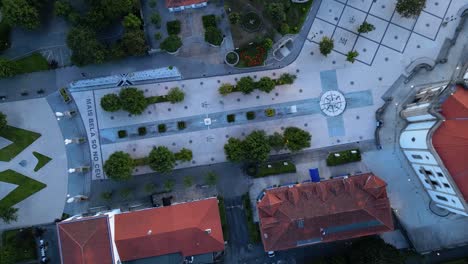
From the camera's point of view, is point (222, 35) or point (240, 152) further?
point (222, 35)

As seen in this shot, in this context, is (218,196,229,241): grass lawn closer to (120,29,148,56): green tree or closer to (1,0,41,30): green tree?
(120,29,148,56): green tree

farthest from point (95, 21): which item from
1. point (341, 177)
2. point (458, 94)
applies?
point (458, 94)

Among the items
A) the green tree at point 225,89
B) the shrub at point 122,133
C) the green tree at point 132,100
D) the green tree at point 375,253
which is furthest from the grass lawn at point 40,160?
the green tree at point 375,253

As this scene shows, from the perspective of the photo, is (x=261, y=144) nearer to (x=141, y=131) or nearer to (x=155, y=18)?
(x=141, y=131)

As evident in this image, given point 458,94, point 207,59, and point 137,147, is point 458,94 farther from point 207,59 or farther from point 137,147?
point 137,147

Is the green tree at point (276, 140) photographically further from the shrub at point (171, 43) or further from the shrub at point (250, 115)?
the shrub at point (171, 43)

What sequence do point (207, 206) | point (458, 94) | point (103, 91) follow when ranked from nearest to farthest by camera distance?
point (458, 94) < point (207, 206) < point (103, 91)
